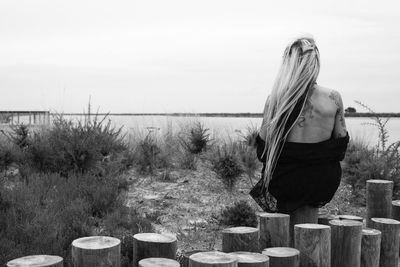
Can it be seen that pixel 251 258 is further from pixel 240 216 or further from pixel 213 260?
pixel 240 216

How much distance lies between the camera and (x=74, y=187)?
6320mm

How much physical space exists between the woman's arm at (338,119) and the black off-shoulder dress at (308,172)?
0.07m

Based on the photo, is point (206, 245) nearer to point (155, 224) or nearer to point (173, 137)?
point (155, 224)

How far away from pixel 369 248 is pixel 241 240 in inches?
51.7

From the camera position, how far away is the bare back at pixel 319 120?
4094 millimetres

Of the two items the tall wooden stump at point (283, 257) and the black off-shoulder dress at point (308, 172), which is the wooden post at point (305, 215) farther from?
the tall wooden stump at point (283, 257)

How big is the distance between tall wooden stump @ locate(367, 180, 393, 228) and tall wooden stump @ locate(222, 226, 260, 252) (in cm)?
213

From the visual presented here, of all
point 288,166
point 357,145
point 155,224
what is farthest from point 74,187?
point 357,145

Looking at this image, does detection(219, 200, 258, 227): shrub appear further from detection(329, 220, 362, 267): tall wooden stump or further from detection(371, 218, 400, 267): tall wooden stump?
detection(329, 220, 362, 267): tall wooden stump

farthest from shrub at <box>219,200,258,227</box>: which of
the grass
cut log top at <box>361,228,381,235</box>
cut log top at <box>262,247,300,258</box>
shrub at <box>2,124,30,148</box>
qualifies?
shrub at <box>2,124,30,148</box>

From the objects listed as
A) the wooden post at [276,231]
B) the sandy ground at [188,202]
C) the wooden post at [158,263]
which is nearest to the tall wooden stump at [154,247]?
the wooden post at [158,263]

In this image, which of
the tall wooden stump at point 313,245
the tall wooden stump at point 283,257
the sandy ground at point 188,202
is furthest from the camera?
the sandy ground at point 188,202

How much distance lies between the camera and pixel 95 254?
249cm

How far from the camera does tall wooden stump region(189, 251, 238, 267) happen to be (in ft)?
8.26
